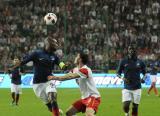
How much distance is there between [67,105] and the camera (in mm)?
24781

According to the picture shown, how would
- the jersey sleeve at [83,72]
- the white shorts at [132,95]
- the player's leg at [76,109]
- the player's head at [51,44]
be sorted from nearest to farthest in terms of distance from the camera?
the jersey sleeve at [83,72]
the player's leg at [76,109]
the player's head at [51,44]
the white shorts at [132,95]

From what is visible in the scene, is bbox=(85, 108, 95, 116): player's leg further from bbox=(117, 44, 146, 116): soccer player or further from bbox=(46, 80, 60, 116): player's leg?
bbox=(117, 44, 146, 116): soccer player

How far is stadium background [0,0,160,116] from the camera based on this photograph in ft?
133

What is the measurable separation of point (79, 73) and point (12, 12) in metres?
32.4

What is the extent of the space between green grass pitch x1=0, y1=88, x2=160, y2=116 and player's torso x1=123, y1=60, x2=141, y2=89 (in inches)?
111

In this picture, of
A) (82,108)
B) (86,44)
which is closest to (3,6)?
(86,44)

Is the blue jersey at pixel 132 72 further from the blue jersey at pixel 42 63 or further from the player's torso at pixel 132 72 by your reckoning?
the blue jersey at pixel 42 63

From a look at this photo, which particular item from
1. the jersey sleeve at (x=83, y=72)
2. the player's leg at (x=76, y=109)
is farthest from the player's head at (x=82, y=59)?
the player's leg at (x=76, y=109)

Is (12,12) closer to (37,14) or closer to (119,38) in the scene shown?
(37,14)

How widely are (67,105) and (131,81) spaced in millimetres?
7025

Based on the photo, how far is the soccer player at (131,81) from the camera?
18.1 m

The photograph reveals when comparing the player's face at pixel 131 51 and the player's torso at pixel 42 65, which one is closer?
the player's torso at pixel 42 65

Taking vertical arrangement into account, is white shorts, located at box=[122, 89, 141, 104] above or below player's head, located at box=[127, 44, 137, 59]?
below

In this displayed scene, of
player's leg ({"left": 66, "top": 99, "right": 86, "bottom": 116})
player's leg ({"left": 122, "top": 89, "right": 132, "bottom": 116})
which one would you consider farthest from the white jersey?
player's leg ({"left": 122, "top": 89, "right": 132, "bottom": 116})
